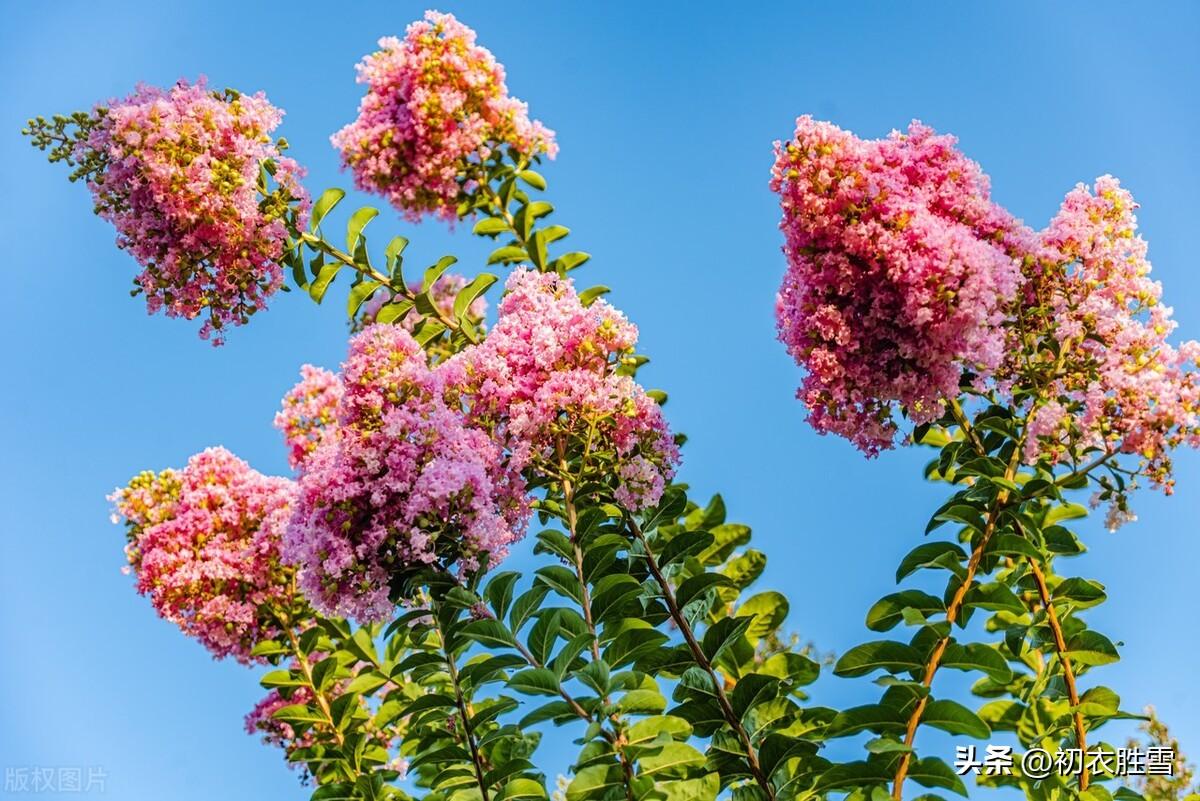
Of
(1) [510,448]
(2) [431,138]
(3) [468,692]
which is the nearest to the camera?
(1) [510,448]

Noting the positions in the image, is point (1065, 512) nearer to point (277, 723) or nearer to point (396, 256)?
point (396, 256)

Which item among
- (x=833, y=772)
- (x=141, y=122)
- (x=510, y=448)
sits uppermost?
(x=141, y=122)

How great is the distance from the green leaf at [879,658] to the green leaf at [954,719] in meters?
0.16

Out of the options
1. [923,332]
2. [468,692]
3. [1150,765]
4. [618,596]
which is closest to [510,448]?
[618,596]

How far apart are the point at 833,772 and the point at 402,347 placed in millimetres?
2358

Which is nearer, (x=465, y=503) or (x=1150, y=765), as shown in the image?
(x=465, y=503)

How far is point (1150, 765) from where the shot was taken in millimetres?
5055

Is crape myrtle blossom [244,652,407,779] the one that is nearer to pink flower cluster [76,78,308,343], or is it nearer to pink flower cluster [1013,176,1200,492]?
pink flower cluster [76,78,308,343]

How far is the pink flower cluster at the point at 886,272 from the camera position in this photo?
3896 mm

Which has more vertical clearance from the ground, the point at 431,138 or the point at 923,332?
the point at 431,138

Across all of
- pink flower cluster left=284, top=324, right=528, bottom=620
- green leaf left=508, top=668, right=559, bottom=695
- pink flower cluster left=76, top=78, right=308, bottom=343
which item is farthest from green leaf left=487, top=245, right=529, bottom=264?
green leaf left=508, top=668, right=559, bottom=695

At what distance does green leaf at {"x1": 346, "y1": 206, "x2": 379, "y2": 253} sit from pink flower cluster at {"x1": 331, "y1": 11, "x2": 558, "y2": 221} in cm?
22

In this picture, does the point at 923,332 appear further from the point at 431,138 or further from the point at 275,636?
the point at 275,636

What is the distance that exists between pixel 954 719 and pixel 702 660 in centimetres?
100
